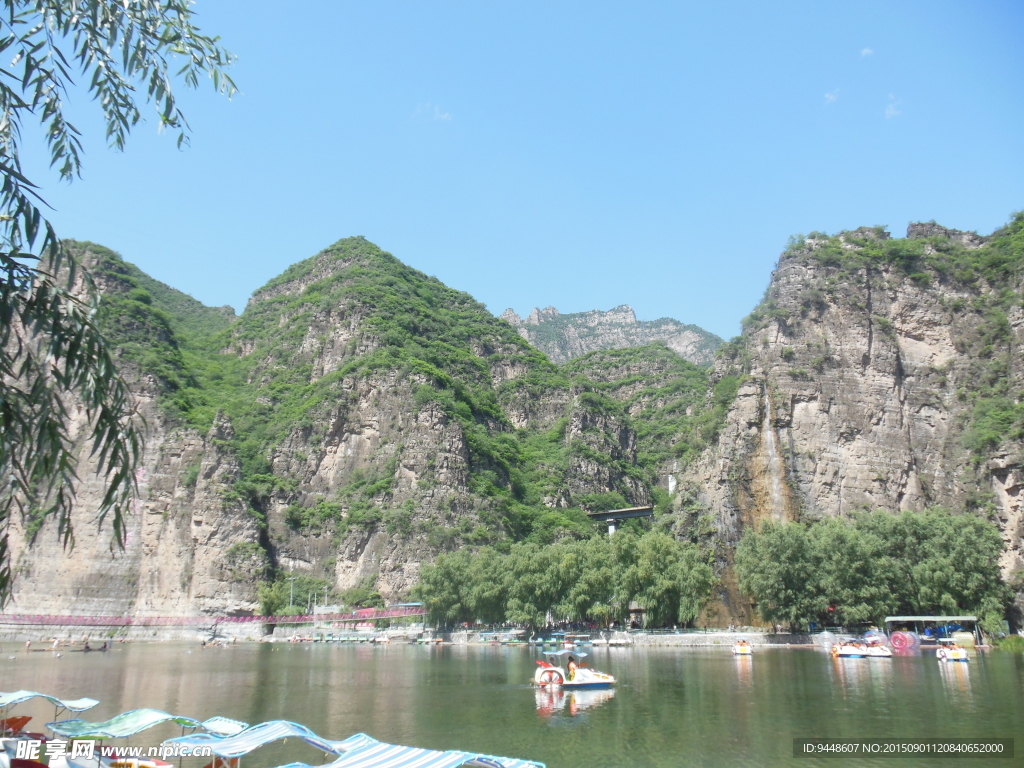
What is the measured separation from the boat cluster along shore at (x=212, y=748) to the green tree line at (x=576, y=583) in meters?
55.9

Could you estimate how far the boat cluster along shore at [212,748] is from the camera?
53.1ft

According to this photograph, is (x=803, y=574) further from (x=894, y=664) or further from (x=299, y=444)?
(x=299, y=444)

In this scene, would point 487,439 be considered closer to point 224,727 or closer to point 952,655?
point 952,655

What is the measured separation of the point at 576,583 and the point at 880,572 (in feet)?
102

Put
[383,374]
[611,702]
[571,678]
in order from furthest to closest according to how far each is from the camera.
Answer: [383,374]
[571,678]
[611,702]

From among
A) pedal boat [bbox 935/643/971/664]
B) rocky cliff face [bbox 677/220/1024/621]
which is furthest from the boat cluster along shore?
rocky cliff face [bbox 677/220/1024/621]

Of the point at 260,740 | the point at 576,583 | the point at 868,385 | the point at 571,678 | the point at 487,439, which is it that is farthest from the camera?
the point at 487,439

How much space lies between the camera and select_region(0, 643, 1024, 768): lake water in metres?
25.6

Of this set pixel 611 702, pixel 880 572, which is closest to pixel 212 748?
pixel 611 702

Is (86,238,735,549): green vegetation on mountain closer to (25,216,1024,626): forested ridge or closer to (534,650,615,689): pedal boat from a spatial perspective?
(25,216,1024,626): forested ridge

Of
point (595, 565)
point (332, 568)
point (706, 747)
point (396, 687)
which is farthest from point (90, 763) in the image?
point (332, 568)

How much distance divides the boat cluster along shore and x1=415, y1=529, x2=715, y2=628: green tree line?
5590 cm

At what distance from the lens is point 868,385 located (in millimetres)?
89312

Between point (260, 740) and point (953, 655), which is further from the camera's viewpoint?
point (953, 655)
